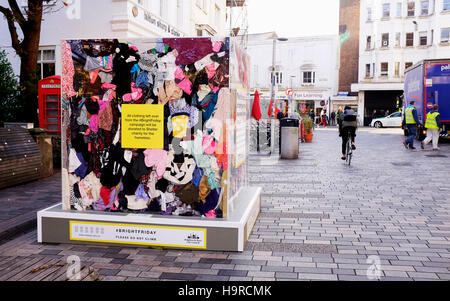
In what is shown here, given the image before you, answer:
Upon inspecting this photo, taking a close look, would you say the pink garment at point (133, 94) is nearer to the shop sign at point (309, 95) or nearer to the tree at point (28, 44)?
the tree at point (28, 44)

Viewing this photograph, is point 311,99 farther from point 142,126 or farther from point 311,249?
point 142,126

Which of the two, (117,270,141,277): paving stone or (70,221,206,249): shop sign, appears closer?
(117,270,141,277): paving stone

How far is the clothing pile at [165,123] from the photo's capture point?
491cm

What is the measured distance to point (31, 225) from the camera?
605cm

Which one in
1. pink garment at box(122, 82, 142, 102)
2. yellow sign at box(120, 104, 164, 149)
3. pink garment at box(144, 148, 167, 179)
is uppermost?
pink garment at box(122, 82, 142, 102)

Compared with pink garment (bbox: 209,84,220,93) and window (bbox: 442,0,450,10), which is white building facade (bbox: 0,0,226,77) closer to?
pink garment (bbox: 209,84,220,93)

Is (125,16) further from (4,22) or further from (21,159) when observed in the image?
(21,159)

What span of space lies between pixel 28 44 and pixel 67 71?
26.7ft

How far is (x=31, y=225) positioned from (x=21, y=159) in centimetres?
342

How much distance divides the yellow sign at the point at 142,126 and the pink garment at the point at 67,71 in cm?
66

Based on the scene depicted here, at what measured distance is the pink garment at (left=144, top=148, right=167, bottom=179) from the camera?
198 inches

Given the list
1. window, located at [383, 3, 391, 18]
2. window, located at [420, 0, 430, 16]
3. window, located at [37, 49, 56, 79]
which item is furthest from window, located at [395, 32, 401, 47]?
window, located at [37, 49, 56, 79]

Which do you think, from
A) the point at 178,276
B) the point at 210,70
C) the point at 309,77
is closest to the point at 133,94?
the point at 210,70

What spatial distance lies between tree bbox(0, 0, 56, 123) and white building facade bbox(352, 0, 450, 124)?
4123 centimetres
